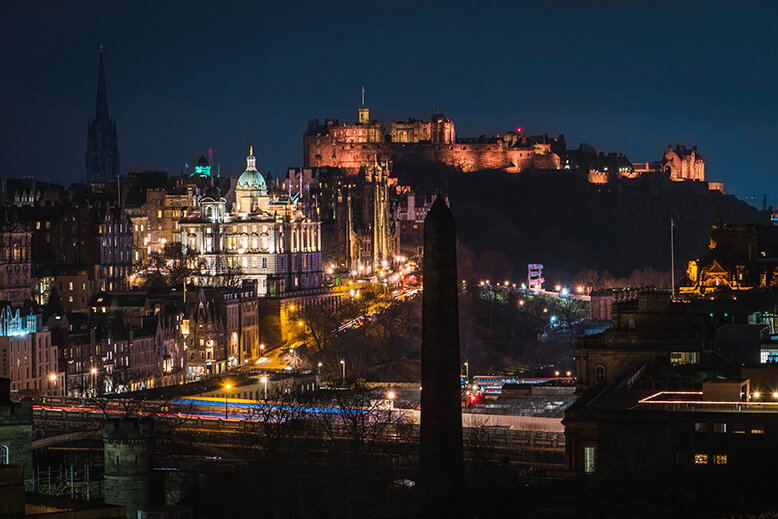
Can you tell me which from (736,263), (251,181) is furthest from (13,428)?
(251,181)

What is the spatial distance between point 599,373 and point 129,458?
22.7 m

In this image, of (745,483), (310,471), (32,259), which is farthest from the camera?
(32,259)

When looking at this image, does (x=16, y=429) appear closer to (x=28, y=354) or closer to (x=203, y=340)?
(x=28, y=354)

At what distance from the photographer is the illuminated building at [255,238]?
17488 centimetres

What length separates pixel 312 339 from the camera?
145 metres

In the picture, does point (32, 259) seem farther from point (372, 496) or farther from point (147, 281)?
point (372, 496)

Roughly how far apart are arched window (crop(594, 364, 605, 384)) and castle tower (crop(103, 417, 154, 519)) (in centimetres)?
2162

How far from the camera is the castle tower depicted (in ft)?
202

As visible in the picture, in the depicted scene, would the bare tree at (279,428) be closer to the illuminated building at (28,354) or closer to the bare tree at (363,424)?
the bare tree at (363,424)

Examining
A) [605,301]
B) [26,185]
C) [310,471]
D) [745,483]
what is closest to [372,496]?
[310,471]

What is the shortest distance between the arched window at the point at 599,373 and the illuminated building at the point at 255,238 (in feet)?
311

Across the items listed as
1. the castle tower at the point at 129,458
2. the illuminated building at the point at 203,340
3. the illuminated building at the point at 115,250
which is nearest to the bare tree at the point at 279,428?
the castle tower at the point at 129,458

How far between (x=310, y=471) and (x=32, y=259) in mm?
92797

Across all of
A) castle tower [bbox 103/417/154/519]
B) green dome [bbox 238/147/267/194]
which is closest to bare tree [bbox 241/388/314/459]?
castle tower [bbox 103/417/154/519]
